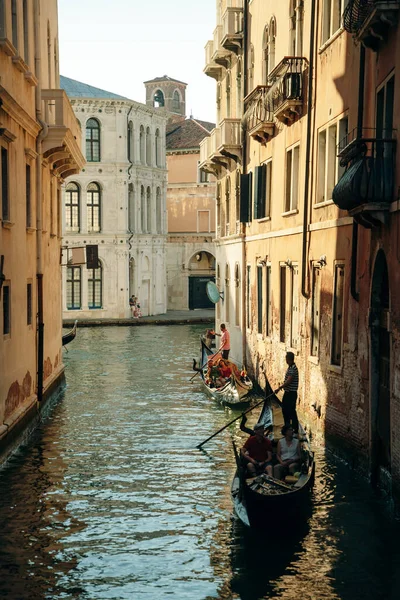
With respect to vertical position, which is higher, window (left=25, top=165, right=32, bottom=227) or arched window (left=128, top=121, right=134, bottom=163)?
arched window (left=128, top=121, right=134, bottom=163)

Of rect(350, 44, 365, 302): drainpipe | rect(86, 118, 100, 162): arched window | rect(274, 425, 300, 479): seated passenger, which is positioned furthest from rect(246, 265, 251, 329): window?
rect(86, 118, 100, 162): arched window

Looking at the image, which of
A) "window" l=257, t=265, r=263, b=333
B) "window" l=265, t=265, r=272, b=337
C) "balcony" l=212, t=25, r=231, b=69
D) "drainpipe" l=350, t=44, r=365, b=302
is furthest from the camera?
"balcony" l=212, t=25, r=231, b=69

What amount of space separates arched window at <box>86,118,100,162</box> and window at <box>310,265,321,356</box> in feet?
94.0

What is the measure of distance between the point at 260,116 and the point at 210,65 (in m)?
7.92

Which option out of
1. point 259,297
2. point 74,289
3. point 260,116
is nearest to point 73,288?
point 74,289

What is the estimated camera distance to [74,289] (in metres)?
44.0

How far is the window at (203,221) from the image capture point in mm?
52344

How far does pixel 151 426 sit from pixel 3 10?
27.5 ft

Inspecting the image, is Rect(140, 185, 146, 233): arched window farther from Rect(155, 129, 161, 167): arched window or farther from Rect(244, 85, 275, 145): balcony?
Rect(244, 85, 275, 145): balcony

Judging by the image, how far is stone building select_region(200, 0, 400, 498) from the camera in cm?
1230

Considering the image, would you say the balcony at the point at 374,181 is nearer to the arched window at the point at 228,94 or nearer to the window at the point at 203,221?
the arched window at the point at 228,94

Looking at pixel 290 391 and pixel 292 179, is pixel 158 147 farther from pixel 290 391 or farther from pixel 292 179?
pixel 290 391

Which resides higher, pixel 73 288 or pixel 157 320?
pixel 73 288

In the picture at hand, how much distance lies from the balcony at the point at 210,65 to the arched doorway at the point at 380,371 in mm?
16932
